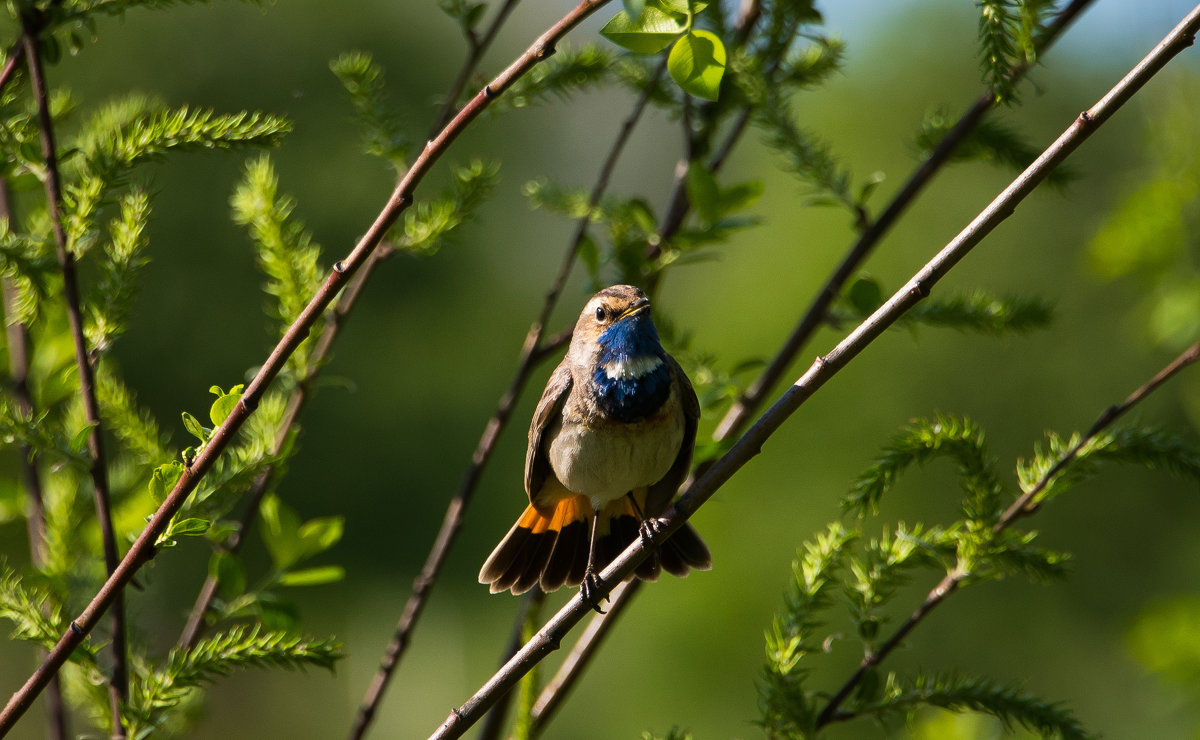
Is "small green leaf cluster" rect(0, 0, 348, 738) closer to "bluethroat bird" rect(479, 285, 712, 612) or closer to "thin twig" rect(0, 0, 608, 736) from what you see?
"thin twig" rect(0, 0, 608, 736)

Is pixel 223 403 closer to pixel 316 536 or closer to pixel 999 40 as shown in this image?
pixel 316 536

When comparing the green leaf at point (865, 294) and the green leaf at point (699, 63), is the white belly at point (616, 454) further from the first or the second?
the green leaf at point (699, 63)

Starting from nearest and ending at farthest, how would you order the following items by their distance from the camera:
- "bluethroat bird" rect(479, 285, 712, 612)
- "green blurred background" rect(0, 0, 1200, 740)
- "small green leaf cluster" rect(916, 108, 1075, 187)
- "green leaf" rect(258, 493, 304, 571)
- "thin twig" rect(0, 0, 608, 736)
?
"thin twig" rect(0, 0, 608, 736), "green leaf" rect(258, 493, 304, 571), "small green leaf cluster" rect(916, 108, 1075, 187), "bluethroat bird" rect(479, 285, 712, 612), "green blurred background" rect(0, 0, 1200, 740)

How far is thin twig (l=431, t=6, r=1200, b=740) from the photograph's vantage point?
99 centimetres

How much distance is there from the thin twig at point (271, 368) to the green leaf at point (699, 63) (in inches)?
4.7

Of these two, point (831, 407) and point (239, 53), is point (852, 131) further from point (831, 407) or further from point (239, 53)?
point (239, 53)

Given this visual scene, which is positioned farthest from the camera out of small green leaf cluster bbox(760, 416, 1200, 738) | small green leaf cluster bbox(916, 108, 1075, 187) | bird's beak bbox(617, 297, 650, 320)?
bird's beak bbox(617, 297, 650, 320)

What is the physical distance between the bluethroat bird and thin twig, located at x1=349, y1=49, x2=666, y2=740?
28 cm

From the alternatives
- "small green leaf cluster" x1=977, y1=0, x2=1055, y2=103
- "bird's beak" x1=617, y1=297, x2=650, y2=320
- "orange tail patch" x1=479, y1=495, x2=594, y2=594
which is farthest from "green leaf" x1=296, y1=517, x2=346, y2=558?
"small green leaf cluster" x1=977, y1=0, x2=1055, y2=103

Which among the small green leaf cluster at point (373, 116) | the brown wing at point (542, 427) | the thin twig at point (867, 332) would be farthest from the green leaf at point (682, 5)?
the brown wing at point (542, 427)

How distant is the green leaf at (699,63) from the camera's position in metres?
1.03

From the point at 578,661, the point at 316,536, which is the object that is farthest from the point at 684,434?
the point at 316,536

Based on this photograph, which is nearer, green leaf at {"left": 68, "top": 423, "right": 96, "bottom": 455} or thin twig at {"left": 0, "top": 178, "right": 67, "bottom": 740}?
green leaf at {"left": 68, "top": 423, "right": 96, "bottom": 455}

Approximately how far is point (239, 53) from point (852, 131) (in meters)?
10.7
